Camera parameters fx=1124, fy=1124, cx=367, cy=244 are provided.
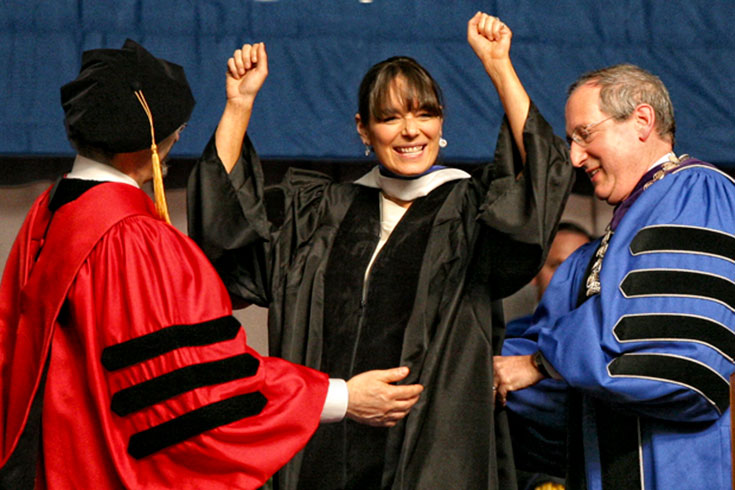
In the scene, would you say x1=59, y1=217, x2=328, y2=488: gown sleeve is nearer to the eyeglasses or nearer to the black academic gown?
the black academic gown

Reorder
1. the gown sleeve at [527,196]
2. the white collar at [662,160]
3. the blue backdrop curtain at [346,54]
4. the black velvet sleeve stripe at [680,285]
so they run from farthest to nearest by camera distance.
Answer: the blue backdrop curtain at [346,54] < the white collar at [662,160] < the black velvet sleeve stripe at [680,285] < the gown sleeve at [527,196]

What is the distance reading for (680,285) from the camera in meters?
2.58

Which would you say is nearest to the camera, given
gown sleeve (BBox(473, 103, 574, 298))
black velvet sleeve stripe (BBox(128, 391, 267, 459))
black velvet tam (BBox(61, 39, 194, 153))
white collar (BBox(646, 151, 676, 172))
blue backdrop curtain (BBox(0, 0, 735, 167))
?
black velvet sleeve stripe (BBox(128, 391, 267, 459))

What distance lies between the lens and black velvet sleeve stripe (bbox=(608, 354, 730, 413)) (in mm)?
2480

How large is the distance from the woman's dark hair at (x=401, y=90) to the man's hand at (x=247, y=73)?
0.26m

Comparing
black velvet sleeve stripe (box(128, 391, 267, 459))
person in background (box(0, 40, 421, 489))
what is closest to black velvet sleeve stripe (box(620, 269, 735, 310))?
person in background (box(0, 40, 421, 489))

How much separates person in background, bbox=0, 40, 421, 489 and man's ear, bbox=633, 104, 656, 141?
3.39ft

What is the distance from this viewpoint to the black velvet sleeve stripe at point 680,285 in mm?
2572

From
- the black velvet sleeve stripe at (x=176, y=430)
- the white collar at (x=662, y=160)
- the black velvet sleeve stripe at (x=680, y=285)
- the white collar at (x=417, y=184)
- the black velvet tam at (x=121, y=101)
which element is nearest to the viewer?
the black velvet sleeve stripe at (x=176, y=430)

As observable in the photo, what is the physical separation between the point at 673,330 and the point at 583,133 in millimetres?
625

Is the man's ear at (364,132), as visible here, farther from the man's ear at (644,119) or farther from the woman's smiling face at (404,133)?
the man's ear at (644,119)

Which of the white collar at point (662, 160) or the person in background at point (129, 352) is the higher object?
the white collar at point (662, 160)

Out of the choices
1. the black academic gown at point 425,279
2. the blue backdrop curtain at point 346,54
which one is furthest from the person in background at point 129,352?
the blue backdrop curtain at point 346,54

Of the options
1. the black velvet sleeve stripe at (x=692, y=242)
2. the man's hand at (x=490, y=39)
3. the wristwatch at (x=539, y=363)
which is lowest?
the wristwatch at (x=539, y=363)
